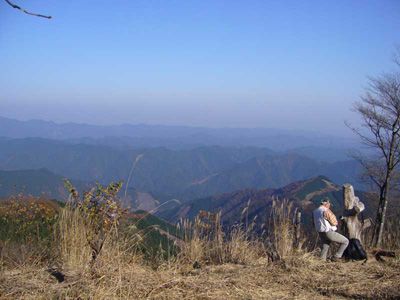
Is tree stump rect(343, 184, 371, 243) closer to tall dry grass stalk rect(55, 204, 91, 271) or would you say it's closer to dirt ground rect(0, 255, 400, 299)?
dirt ground rect(0, 255, 400, 299)

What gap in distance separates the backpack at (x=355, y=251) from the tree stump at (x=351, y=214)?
205 millimetres

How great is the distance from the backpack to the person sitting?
4.9 inches

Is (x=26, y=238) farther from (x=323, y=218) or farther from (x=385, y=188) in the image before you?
(x=385, y=188)

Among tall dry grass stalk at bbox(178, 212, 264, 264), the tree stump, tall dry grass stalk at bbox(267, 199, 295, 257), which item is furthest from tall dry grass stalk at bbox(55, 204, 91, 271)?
the tree stump

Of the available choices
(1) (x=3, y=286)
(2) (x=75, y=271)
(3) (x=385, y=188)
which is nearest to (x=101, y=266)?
(2) (x=75, y=271)

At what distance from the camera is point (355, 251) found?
23.0 feet

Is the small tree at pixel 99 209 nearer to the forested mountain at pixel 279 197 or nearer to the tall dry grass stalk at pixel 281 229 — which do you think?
the tall dry grass stalk at pixel 281 229

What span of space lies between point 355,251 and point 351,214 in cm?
83

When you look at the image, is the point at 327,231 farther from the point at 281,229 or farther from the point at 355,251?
the point at 281,229

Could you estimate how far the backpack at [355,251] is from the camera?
6813 mm

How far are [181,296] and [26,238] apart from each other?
261cm

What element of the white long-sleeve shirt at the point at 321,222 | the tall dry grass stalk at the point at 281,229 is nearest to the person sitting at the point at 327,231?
the white long-sleeve shirt at the point at 321,222

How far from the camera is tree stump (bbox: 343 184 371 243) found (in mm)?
7473

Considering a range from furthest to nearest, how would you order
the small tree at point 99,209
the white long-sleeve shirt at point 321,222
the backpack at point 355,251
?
the white long-sleeve shirt at point 321,222
the backpack at point 355,251
the small tree at point 99,209
